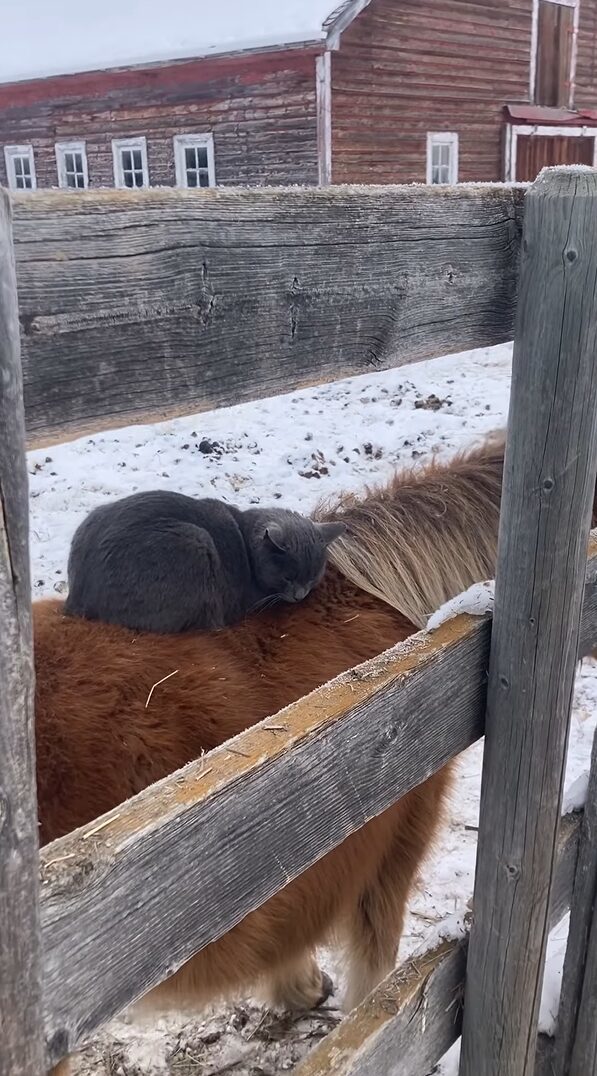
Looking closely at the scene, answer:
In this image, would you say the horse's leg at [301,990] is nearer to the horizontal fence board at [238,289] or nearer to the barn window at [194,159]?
the horizontal fence board at [238,289]

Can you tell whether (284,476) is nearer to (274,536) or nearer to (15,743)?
(274,536)

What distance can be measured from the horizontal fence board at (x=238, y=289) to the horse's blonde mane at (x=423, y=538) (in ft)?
3.49

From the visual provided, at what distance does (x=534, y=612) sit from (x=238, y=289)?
0.89 meters

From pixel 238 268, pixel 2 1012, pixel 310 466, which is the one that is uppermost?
pixel 238 268

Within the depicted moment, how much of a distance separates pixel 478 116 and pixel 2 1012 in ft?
60.6

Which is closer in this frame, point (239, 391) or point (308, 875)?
point (239, 391)

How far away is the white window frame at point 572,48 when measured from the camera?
1745 centimetres

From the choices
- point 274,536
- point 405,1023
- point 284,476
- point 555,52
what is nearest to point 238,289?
point 405,1023

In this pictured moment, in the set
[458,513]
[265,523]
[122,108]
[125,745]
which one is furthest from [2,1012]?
[122,108]

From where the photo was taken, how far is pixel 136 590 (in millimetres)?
2320

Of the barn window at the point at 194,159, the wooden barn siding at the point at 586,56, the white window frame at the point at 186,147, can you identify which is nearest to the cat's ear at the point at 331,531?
the white window frame at the point at 186,147

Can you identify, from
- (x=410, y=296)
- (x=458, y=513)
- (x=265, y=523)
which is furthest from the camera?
(x=265, y=523)

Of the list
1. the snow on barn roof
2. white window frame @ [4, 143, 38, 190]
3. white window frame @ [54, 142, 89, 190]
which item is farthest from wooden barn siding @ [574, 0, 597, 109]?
white window frame @ [4, 143, 38, 190]

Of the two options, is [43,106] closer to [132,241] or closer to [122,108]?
[122,108]
